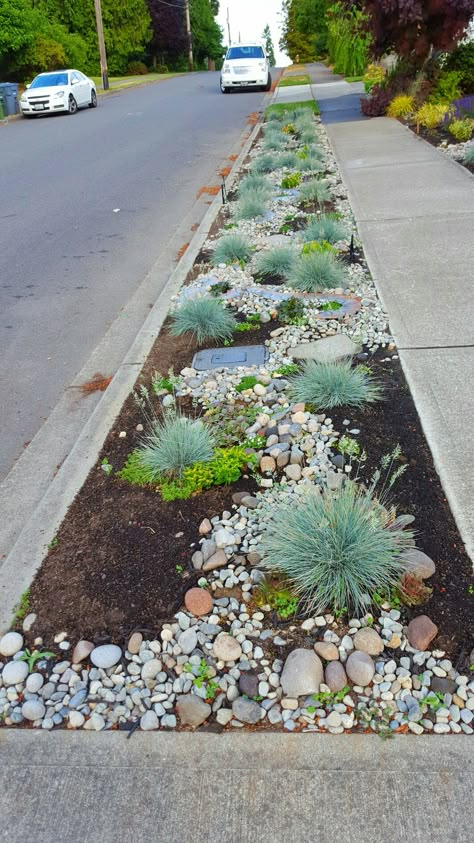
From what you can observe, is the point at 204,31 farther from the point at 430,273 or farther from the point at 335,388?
the point at 335,388

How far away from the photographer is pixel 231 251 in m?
6.72

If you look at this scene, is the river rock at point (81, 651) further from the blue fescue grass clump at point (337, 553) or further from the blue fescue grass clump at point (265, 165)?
the blue fescue grass clump at point (265, 165)

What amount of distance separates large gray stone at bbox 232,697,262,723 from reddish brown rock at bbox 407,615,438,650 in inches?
25.1

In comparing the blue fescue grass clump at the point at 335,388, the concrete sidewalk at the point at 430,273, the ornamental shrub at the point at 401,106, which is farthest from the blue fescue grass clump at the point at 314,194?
the ornamental shrub at the point at 401,106

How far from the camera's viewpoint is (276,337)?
16.8 feet

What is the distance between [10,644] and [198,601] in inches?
29.6

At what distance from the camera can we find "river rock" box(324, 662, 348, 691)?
242cm

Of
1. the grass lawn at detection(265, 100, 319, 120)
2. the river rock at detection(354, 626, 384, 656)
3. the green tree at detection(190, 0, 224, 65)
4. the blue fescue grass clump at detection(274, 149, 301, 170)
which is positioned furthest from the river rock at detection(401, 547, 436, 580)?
the green tree at detection(190, 0, 224, 65)

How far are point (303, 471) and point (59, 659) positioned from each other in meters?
1.52

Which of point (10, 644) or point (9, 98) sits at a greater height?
point (9, 98)

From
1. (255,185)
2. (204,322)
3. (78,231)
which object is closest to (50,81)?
(255,185)

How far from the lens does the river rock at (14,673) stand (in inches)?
99.9

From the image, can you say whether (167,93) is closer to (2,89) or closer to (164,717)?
(2,89)

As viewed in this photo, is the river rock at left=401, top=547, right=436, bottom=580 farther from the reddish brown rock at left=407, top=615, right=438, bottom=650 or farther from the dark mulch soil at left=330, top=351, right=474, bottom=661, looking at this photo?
the reddish brown rock at left=407, top=615, right=438, bottom=650
